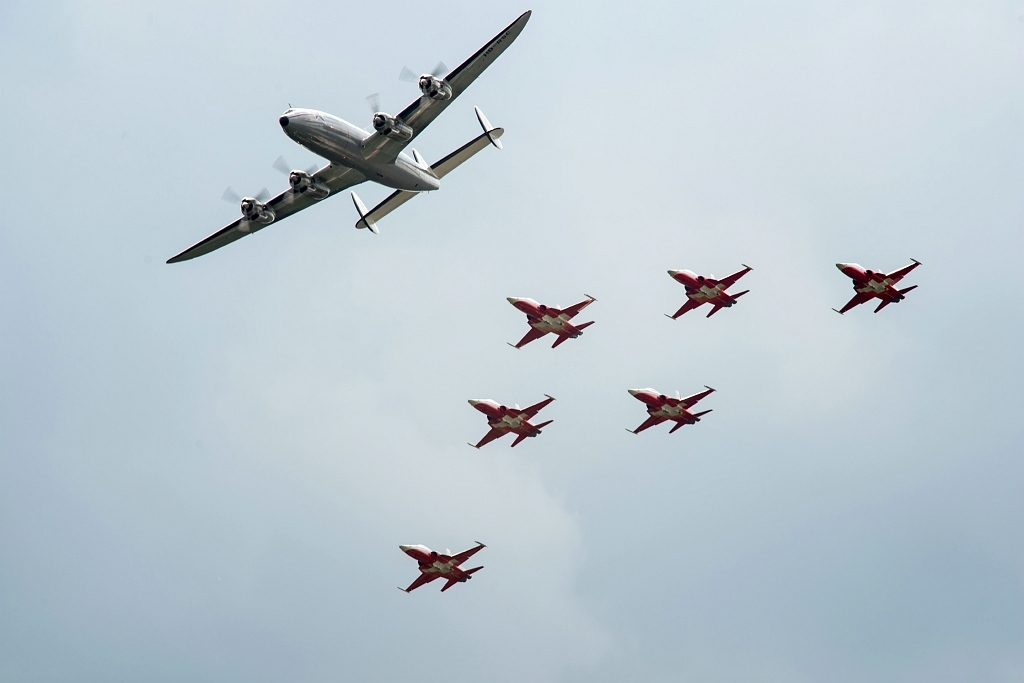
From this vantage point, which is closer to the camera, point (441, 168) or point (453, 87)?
point (453, 87)

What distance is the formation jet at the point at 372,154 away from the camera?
228ft

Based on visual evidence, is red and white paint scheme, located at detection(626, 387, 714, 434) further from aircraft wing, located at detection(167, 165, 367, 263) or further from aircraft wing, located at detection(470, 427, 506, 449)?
aircraft wing, located at detection(167, 165, 367, 263)

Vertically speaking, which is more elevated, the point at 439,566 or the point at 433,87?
the point at 433,87

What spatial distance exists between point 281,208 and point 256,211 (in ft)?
7.81

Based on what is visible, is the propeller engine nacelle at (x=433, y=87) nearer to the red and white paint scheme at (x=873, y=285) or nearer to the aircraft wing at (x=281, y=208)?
the aircraft wing at (x=281, y=208)

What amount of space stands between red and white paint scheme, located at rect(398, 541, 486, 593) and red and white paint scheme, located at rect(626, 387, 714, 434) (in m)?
13.4

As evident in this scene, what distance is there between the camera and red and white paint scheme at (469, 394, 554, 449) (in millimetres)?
74625

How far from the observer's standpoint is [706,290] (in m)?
74.5

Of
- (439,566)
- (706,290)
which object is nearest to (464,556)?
(439,566)

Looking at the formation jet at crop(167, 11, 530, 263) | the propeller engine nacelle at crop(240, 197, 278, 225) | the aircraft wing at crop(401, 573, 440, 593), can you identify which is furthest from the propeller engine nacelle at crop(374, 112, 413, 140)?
the aircraft wing at crop(401, 573, 440, 593)

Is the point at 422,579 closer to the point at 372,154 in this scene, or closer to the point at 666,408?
the point at 666,408

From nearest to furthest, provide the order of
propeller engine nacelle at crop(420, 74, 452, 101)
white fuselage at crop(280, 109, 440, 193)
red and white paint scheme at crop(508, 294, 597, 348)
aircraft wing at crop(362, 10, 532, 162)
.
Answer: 1. white fuselage at crop(280, 109, 440, 193)
2. propeller engine nacelle at crop(420, 74, 452, 101)
3. aircraft wing at crop(362, 10, 532, 162)
4. red and white paint scheme at crop(508, 294, 597, 348)

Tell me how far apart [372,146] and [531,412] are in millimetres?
19238

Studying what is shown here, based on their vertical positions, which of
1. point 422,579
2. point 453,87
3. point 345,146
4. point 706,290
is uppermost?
point 453,87
